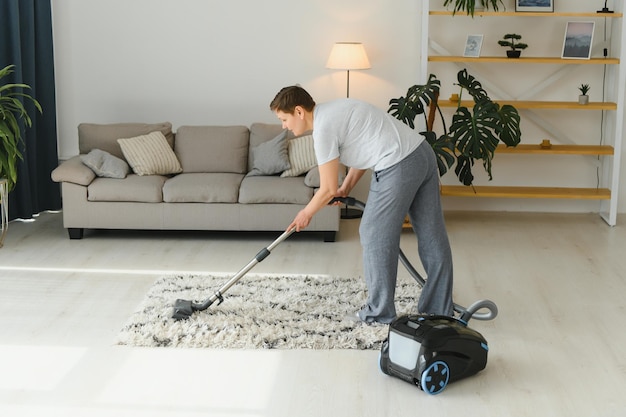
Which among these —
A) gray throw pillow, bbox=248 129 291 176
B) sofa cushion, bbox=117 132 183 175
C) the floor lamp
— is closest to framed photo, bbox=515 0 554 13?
the floor lamp

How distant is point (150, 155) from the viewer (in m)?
6.18

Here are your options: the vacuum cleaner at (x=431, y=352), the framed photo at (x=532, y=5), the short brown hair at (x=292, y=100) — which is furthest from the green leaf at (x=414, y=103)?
the vacuum cleaner at (x=431, y=352)

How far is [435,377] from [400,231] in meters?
0.82

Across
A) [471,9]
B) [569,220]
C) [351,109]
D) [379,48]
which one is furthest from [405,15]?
[351,109]

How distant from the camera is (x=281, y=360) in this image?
150 inches

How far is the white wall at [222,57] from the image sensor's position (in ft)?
21.9

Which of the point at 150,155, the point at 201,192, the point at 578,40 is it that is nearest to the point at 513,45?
the point at 578,40

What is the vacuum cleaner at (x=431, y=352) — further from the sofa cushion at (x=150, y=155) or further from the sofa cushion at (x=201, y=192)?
the sofa cushion at (x=150, y=155)

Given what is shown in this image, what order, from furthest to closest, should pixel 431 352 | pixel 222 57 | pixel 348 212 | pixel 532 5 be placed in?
pixel 222 57 → pixel 348 212 → pixel 532 5 → pixel 431 352

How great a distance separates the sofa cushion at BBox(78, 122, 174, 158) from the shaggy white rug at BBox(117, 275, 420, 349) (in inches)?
66.7

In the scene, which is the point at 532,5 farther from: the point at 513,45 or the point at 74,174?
the point at 74,174

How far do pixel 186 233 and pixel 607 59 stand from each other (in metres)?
3.17

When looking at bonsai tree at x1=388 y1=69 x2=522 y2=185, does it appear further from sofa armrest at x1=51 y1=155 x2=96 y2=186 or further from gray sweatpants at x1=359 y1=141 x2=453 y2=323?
sofa armrest at x1=51 y1=155 x2=96 y2=186

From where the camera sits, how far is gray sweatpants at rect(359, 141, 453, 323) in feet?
13.1
